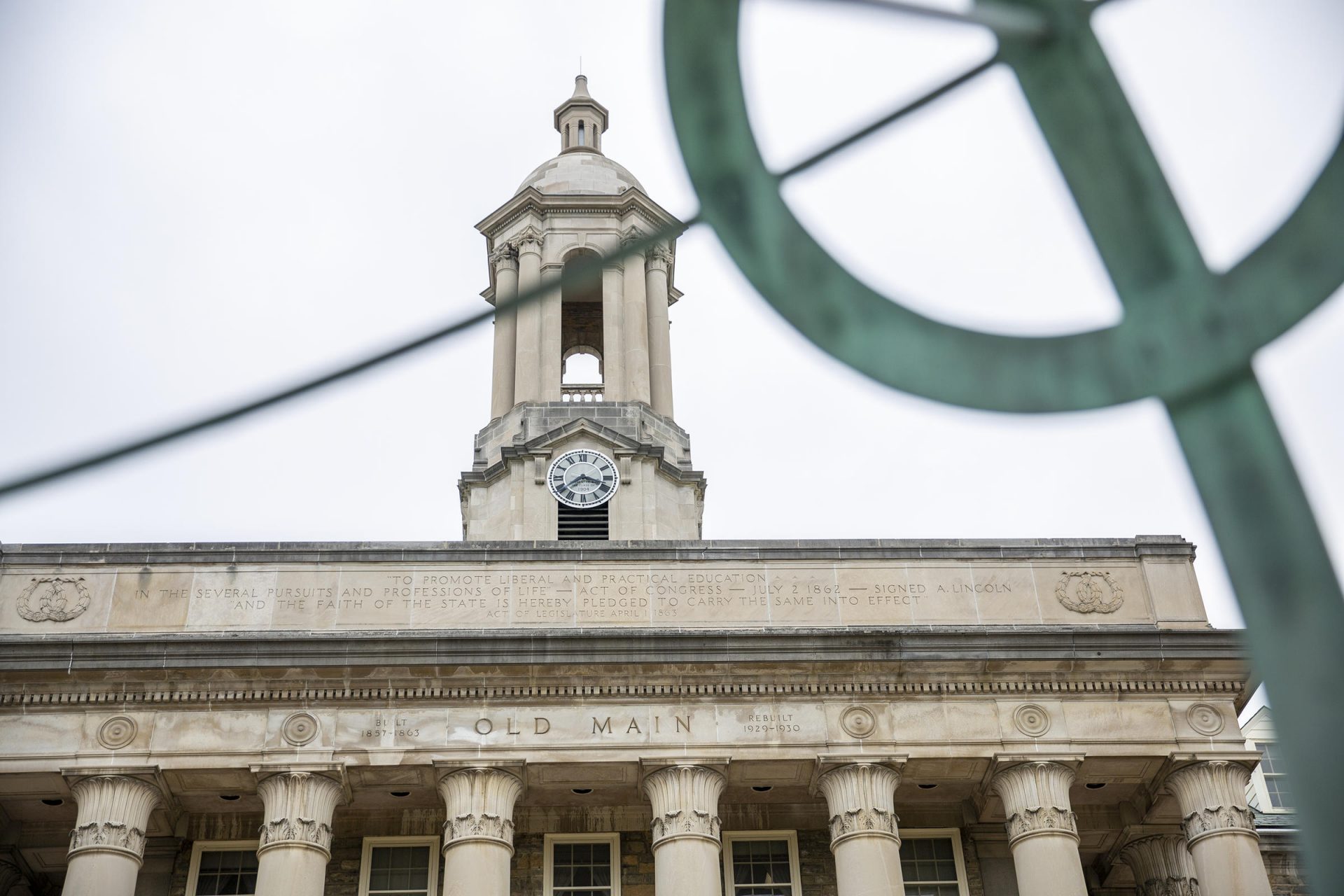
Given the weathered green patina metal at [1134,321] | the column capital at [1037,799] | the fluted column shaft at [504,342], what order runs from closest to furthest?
the weathered green patina metal at [1134,321] → the column capital at [1037,799] → the fluted column shaft at [504,342]

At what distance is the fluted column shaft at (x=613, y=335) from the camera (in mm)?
40125

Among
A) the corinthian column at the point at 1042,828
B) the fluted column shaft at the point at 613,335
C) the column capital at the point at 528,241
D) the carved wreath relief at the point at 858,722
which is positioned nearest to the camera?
the corinthian column at the point at 1042,828

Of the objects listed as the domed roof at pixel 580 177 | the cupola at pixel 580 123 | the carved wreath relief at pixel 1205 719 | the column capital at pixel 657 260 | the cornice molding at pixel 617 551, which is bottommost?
the carved wreath relief at pixel 1205 719

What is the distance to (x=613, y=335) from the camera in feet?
135

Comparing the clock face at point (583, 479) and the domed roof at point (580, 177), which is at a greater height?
the domed roof at point (580, 177)

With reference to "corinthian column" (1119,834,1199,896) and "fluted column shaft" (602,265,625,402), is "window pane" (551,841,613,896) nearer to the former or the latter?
"corinthian column" (1119,834,1199,896)

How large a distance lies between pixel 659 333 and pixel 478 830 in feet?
60.2

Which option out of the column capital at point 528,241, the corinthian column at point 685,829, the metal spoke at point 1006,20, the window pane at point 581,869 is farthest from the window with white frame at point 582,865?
the metal spoke at point 1006,20

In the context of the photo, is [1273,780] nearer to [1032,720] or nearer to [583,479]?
[1032,720]

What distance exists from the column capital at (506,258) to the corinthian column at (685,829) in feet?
64.3

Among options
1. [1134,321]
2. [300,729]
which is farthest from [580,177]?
[1134,321]

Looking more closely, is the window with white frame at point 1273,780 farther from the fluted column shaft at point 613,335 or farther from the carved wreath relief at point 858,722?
the fluted column shaft at point 613,335

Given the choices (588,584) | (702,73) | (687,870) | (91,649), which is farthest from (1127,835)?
(702,73)

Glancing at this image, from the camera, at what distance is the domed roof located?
44750 mm
